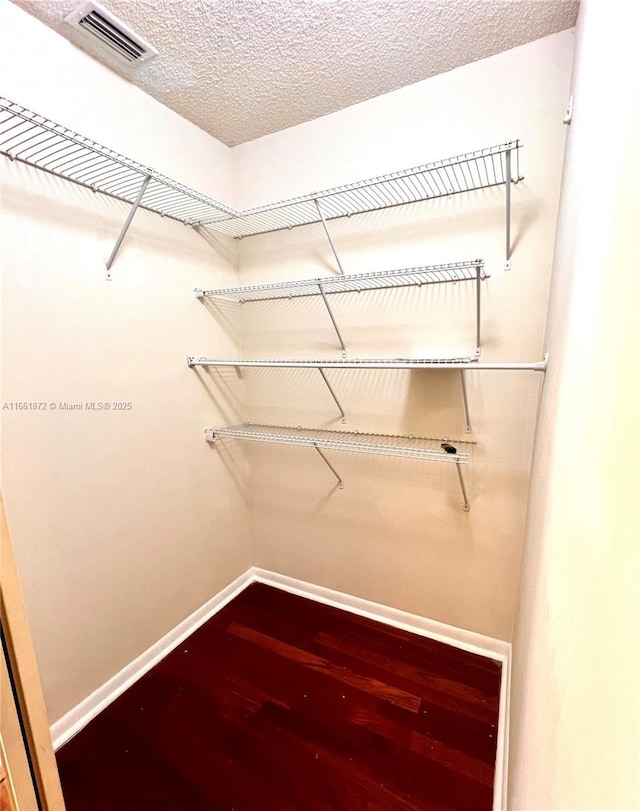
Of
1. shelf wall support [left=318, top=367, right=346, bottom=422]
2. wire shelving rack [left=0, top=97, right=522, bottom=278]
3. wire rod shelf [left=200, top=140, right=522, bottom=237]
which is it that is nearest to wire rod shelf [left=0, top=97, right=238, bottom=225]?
wire shelving rack [left=0, top=97, right=522, bottom=278]

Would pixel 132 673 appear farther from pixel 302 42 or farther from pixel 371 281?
pixel 302 42

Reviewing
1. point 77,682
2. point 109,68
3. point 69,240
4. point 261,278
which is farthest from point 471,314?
point 77,682

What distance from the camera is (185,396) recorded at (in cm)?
176

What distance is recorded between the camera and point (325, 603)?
2018 mm

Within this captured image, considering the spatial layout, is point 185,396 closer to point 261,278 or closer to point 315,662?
point 261,278

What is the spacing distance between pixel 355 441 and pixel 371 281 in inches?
29.6

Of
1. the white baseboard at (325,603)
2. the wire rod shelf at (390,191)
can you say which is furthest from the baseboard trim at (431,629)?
the wire rod shelf at (390,191)

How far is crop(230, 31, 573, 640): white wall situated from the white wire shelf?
0.16 ft

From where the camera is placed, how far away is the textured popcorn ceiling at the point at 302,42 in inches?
45.6

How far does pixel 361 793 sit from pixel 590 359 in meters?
1.47

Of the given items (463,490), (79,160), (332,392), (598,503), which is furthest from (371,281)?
(598,503)

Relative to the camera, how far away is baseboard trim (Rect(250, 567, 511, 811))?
1.24 metres

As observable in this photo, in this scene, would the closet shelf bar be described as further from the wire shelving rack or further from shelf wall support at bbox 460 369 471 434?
the wire shelving rack

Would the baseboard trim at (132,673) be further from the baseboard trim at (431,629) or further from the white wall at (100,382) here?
the baseboard trim at (431,629)
